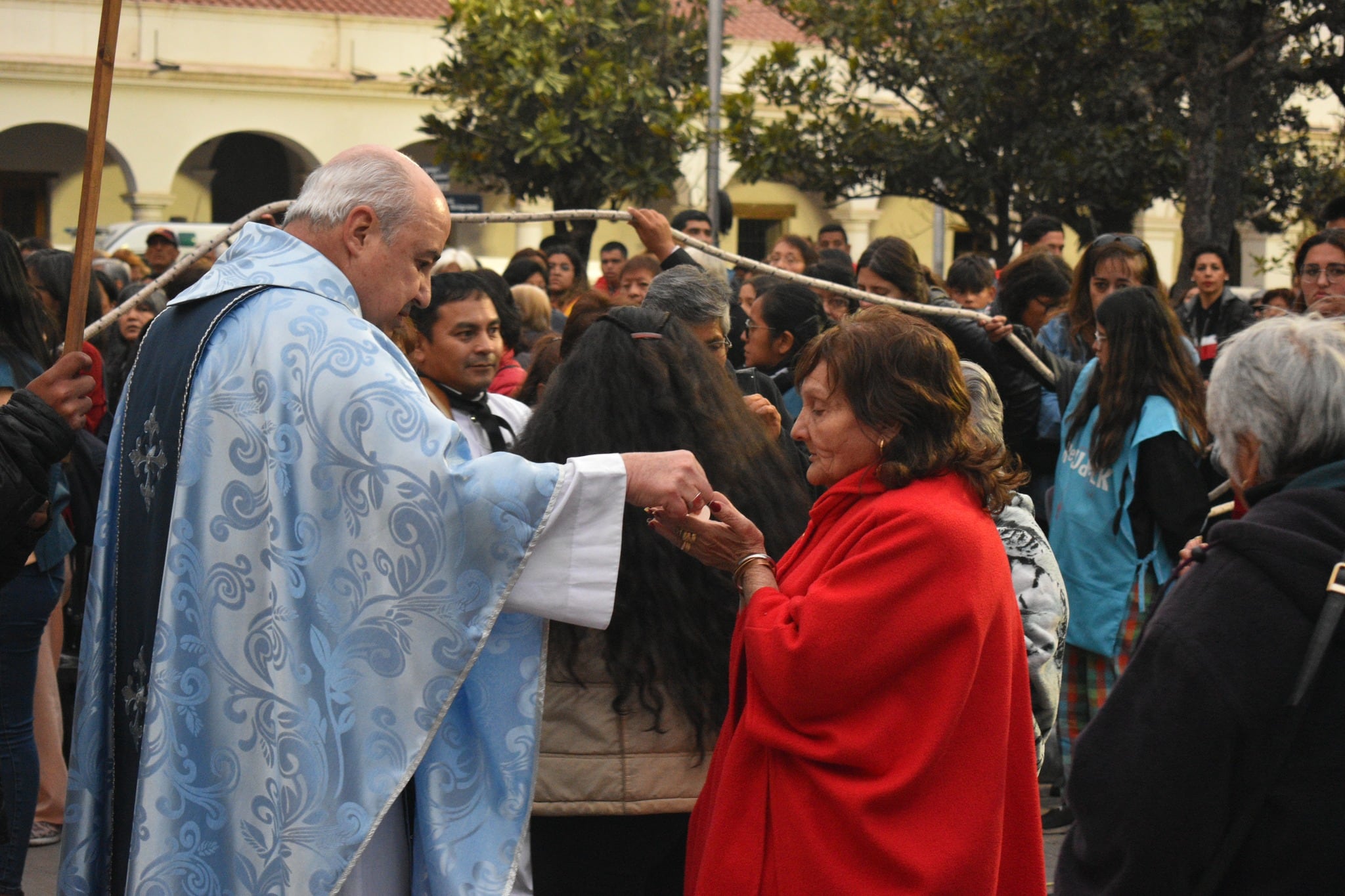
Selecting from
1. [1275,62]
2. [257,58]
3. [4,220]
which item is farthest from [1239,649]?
[4,220]

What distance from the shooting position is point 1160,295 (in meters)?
5.00

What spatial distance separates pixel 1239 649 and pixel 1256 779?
7.1 inches

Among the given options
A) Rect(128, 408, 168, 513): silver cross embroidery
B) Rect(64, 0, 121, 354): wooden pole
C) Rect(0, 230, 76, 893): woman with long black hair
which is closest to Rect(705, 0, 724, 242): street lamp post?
Rect(0, 230, 76, 893): woman with long black hair

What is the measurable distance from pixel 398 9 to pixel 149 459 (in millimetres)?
21420

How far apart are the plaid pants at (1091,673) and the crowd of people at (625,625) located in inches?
75.7

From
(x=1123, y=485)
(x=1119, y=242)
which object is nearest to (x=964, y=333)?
(x=1123, y=485)

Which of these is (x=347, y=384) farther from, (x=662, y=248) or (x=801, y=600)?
(x=662, y=248)

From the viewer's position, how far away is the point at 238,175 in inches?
974

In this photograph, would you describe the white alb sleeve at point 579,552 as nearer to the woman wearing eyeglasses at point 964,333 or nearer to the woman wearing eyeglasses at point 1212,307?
the woman wearing eyeglasses at point 964,333

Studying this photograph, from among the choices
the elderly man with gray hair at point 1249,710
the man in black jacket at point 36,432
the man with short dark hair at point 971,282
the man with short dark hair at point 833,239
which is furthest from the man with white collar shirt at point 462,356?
the man with short dark hair at point 833,239

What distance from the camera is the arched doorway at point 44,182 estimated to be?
22.8 meters

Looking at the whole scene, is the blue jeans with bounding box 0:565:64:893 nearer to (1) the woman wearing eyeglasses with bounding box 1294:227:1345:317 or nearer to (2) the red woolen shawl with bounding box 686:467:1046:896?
(2) the red woolen shawl with bounding box 686:467:1046:896

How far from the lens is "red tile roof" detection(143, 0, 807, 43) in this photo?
21.6 metres

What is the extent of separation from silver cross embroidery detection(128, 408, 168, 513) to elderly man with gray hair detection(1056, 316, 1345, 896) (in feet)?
5.56
